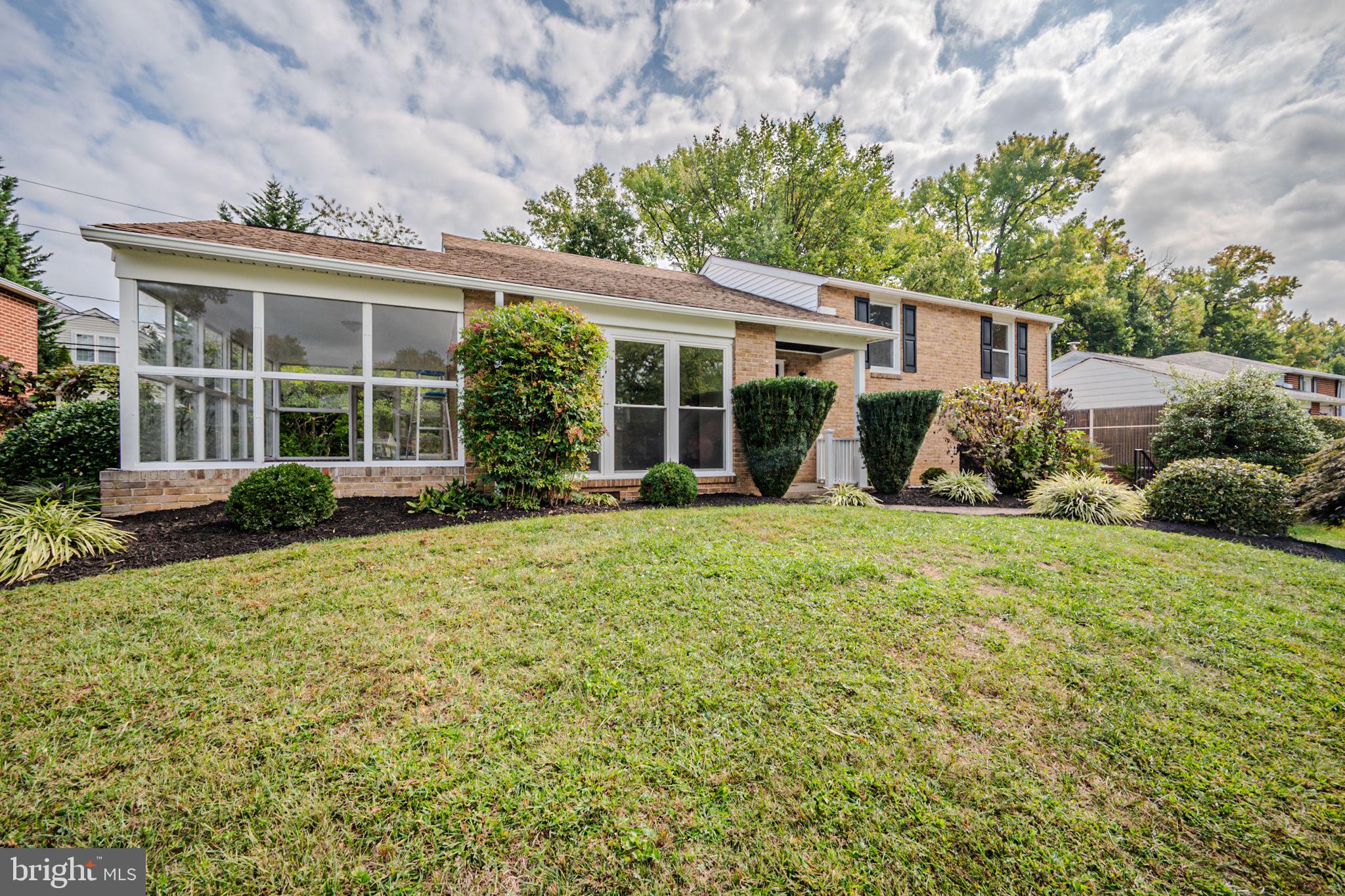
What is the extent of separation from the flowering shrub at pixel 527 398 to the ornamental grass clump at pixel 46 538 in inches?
131

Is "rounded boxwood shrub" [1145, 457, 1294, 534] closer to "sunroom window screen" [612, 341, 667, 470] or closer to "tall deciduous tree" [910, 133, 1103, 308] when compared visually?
"sunroom window screen" [612, 341, 667, 470]

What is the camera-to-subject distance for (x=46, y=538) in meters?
4.17

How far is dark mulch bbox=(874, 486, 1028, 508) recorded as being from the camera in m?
7.92

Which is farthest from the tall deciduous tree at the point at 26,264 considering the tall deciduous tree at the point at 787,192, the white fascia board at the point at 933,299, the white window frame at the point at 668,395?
the white fascia board at the point at 933,299

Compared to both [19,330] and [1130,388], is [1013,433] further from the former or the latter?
[19,330]

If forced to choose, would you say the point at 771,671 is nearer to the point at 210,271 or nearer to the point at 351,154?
the point at 210,271

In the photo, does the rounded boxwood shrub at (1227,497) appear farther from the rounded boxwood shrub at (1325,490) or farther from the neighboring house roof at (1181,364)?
the neighboring house roof at (1181,364)

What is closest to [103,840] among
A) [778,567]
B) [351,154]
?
[778,567]

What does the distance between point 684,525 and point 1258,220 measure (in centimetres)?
2301

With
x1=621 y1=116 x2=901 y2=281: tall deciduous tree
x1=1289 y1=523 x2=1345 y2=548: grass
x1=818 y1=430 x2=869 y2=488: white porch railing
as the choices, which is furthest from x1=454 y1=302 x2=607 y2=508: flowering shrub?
x1=621 y1=116 x2=901 y2=281: tall deciduous tree

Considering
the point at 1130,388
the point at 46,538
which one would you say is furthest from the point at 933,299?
the point at 46,538

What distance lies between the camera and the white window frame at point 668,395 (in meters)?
7.59

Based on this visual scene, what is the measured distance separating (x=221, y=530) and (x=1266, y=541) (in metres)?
11.7

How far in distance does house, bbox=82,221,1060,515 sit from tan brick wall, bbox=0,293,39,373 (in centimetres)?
925
